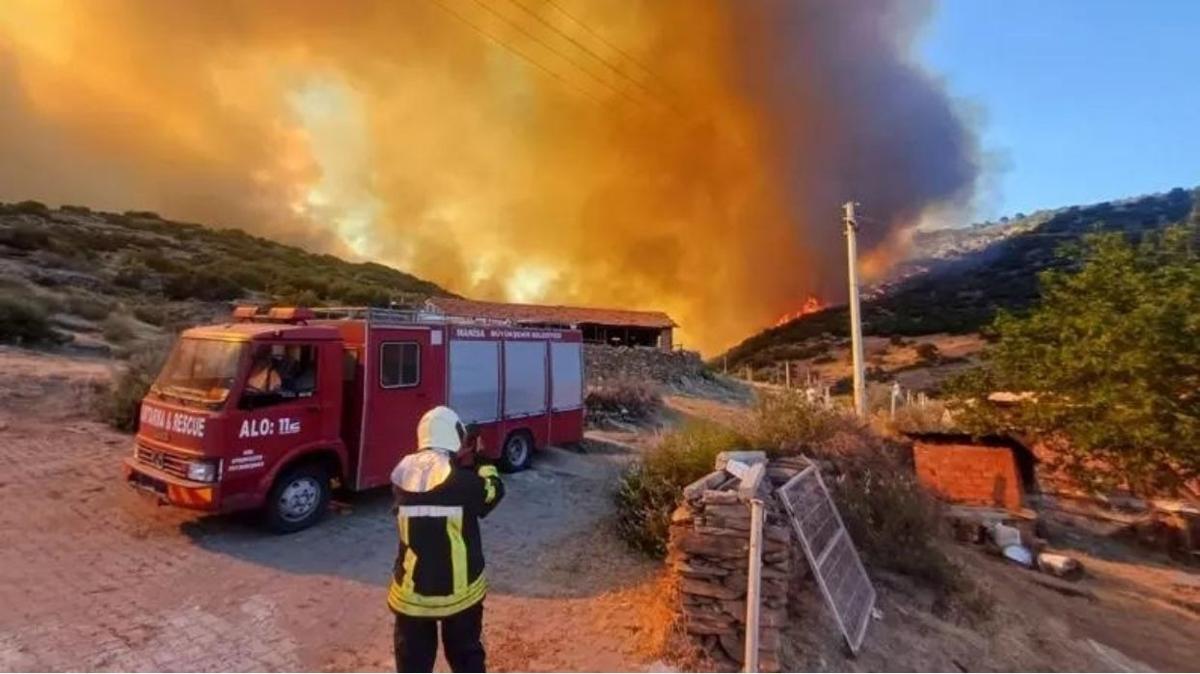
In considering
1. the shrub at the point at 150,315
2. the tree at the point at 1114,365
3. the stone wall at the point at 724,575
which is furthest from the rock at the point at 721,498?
the shrub at the point at 150,315

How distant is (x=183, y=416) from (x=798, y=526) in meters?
6.19

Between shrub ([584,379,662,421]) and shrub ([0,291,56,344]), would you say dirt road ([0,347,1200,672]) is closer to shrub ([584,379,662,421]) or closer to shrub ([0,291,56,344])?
shrub ([0,291,56,344])

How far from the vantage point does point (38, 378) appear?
12461mm

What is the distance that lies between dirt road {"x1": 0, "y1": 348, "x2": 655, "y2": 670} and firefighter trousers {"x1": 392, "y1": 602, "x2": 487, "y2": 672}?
1356 millimetres

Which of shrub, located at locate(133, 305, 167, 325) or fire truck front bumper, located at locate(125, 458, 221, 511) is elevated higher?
shrub, located at locate(133, 305, 167, 325)

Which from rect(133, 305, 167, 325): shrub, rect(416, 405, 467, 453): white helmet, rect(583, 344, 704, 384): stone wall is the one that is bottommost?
rect(416, 405, 467, 453): white helmet

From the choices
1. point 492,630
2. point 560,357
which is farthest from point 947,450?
point 492,630

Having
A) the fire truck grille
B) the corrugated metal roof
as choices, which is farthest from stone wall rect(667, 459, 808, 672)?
the corrugated metal roof

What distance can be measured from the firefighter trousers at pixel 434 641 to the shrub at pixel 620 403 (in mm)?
14222

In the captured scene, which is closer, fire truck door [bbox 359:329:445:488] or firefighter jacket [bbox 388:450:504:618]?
firefighter jacket [bbox 388:450:504:618]

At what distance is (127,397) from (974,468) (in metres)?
15.2

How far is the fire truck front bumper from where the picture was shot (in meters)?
6.57

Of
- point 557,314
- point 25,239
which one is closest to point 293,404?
point 557,314

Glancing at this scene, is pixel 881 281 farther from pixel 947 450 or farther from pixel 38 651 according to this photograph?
pixel 38 651
